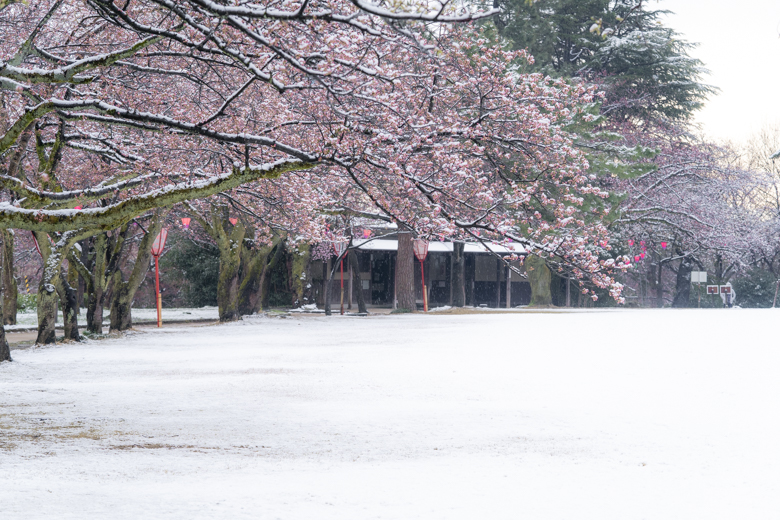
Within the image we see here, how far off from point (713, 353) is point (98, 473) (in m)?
10.6

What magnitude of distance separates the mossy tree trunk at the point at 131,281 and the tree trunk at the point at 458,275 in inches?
630

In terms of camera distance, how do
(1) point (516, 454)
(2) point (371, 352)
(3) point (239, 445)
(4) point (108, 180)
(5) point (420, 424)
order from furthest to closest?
1. (4) point (108, 180)
2. (2) point (371, 352)
3. (5) point (420, 424)
4. (3) point (239, 445)
5. (1) point (516, 454)

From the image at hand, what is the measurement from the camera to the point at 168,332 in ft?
74.7

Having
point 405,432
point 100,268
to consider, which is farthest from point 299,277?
point 405,432

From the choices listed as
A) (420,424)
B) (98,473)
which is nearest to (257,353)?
(420,424)

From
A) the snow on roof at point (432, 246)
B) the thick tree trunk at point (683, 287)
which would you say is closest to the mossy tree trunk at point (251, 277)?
the snow on roof at point (432, 246)

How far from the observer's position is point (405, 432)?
788cm

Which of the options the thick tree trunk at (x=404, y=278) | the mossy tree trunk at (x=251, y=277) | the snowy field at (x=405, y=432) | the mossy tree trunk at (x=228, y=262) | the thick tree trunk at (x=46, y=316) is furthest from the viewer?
the thick tree trunk at (x=404, y=278)

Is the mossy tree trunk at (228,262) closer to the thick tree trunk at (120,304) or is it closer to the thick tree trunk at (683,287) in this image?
the thick tree trunk at (120,304)

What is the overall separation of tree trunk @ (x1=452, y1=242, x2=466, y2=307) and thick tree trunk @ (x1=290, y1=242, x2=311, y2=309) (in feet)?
21.4

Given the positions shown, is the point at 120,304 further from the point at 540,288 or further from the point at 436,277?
the point at 540,288

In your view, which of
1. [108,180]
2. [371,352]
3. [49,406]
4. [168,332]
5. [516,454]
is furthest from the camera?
[168,332]

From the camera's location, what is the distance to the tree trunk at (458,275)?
1355 inches

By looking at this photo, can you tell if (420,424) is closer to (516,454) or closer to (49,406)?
(516,454)
